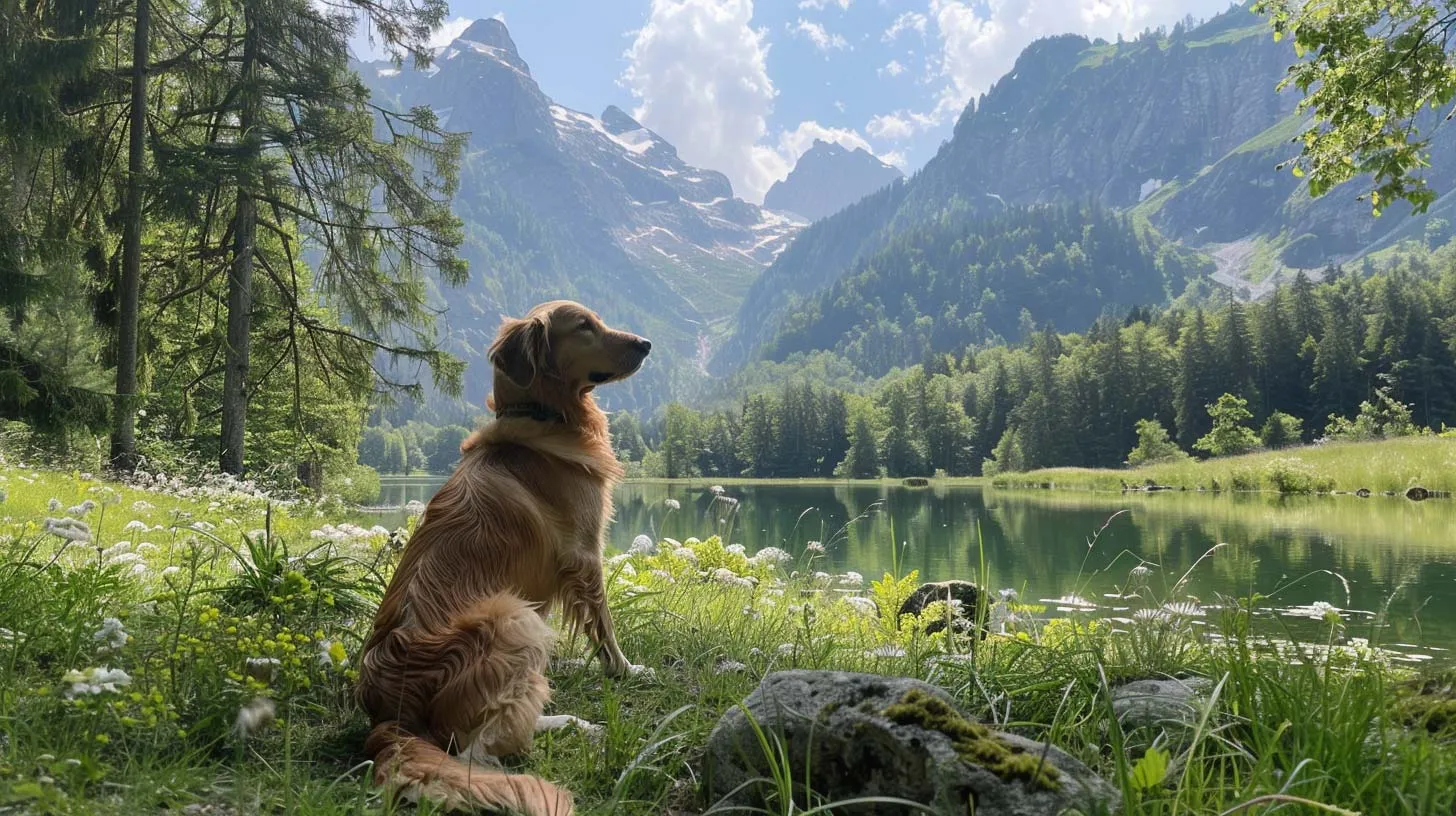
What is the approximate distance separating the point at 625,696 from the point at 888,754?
1.72 meters

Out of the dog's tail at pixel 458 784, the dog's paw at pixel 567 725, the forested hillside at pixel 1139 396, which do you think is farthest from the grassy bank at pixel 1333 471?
the dog's tail at pixel 458 784

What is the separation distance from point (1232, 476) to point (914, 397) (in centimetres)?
7220

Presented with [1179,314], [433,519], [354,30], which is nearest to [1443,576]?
[433,519]

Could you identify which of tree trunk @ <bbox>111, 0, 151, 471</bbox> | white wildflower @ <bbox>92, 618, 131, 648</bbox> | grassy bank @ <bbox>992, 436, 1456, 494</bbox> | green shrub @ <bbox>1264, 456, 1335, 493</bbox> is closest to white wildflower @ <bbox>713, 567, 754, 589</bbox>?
white wildflower @ <bbox>92, 618, 131, 648</bbox>

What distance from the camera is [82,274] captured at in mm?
13094

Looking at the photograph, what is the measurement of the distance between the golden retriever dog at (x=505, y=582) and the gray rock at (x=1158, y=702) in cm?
192

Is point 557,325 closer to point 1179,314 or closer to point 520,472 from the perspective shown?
point 520,472

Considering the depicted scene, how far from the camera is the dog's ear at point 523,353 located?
4.03m

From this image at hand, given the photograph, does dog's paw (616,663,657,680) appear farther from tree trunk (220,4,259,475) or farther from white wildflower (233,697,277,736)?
tree trunk (220,4,259,475)

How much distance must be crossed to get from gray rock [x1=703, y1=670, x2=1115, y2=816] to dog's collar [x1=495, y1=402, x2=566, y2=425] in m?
1.92

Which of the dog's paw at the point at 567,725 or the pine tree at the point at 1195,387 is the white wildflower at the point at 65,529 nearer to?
the dog's paw at the point at 567,725

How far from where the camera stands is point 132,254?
1459 centimetres

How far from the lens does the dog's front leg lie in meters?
3.77

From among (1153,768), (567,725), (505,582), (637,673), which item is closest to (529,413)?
(505,582)
